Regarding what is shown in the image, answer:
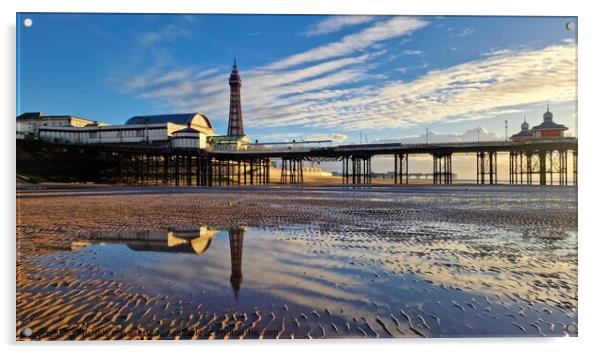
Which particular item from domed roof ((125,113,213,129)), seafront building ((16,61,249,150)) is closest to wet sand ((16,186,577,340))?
seafront building ((16,61,249,150))

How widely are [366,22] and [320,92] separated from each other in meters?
2.92

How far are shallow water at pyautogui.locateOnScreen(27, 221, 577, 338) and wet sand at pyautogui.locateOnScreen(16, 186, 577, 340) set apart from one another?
2 cm

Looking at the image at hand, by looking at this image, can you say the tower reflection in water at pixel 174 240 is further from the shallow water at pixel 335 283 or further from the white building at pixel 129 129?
the white building at pixel 129 129

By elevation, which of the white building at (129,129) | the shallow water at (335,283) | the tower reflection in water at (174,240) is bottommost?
the shallow water at (335,283)

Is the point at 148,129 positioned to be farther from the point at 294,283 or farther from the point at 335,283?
the point at 335,283

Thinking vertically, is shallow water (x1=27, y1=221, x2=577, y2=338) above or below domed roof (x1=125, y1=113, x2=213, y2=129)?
below

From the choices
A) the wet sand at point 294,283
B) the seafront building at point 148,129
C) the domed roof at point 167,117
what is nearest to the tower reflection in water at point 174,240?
the wet sand at point 294,283

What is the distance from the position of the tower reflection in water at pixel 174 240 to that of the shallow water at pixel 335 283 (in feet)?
0.13

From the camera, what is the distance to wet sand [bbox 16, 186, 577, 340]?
4258 millimetres

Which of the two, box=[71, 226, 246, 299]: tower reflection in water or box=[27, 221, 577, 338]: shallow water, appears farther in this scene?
box=[71, 226, 246, 299]: tower reflection in water

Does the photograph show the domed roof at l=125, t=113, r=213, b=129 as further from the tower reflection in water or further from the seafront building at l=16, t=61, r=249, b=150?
the tower reflection in water

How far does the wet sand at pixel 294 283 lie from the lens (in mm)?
4258

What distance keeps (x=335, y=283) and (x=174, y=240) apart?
436cm
